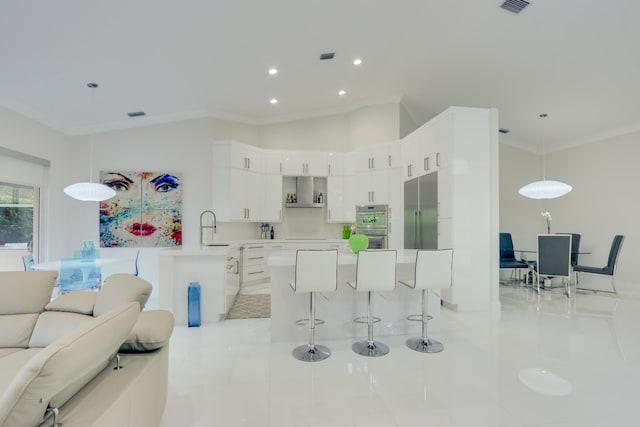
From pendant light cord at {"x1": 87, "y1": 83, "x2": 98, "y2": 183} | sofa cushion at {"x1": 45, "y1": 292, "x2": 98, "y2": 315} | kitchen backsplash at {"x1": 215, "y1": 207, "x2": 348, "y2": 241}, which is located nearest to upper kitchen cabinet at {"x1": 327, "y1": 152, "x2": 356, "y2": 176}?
kitchen backsplash at {"x1": 215, "y1": 207, "x2": 348, "y2": 241}

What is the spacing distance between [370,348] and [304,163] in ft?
14.5

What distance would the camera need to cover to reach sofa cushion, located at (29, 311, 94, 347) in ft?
6.95

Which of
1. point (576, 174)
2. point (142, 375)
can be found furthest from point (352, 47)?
point (576, 174)

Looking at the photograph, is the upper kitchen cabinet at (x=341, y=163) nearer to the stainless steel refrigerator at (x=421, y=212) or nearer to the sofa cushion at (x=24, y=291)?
the stainless steel refrigerator at (x=421, y=212)

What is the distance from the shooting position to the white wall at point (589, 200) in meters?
6.27

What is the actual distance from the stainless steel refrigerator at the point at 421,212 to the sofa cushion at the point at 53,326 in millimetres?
4456

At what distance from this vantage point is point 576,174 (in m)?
7.31

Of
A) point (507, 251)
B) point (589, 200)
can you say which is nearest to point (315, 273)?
point (507, 251)

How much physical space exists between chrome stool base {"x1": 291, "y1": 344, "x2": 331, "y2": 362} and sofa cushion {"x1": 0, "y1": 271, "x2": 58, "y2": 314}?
82.2 inches

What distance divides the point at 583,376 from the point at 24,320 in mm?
4364

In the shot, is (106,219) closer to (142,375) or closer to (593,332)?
(142,375)

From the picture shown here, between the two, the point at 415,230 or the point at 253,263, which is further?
the point at 253,263

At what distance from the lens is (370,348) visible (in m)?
3.11

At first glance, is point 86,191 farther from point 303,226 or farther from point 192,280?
point 303,226
